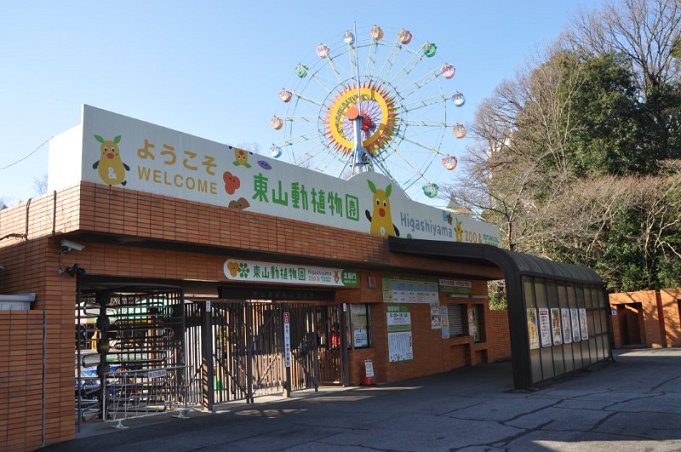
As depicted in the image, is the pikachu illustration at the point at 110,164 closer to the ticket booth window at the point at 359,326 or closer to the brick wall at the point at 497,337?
the ticket booth window at the point at 359,326

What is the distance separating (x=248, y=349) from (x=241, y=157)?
14.1ft

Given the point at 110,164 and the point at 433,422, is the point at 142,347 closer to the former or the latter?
the point at 110,164

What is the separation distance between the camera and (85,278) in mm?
10469

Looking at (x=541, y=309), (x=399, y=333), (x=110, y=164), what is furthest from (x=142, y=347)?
(x=541, y=309)

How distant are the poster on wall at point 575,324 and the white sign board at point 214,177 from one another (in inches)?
210

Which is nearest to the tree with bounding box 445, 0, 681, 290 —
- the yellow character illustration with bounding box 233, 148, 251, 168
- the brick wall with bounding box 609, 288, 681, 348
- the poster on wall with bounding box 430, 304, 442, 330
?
the brick wall with bounding box 609, 288, 681, 348

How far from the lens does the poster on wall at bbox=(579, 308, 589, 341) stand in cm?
1870

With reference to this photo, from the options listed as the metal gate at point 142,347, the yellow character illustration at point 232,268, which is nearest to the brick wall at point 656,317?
the yellow character illustration at point 232,268

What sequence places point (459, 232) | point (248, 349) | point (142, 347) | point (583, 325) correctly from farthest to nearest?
point (459, 232)
point (583, 325)
point (248, 349)
point (142, 347)

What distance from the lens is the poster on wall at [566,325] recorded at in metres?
17.0

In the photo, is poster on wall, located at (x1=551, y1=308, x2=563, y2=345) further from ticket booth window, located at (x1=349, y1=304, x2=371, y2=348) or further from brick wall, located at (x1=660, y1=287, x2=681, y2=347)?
brick wall, located at (x1=660, y1=287, x2=681, y2=347)

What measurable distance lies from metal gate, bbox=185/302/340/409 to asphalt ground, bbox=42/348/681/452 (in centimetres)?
49

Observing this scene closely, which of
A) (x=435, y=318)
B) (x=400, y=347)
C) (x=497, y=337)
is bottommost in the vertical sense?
(x=497, y=337)

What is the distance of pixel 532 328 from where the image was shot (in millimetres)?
14500
